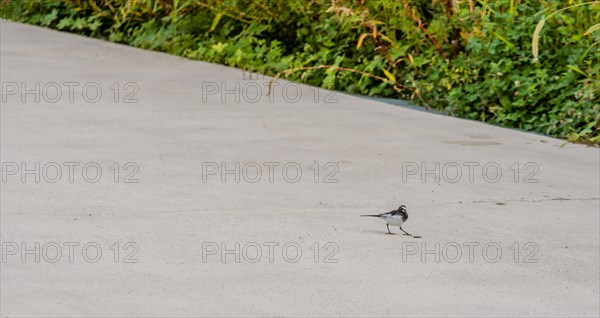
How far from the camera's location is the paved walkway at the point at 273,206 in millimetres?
4715

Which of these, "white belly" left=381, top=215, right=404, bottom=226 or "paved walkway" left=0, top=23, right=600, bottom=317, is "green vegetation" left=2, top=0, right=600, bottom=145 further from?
"white belly" left=381, top=215, right=404, bottom=226

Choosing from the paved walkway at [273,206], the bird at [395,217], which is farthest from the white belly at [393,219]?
the paved walkway at [273,206]

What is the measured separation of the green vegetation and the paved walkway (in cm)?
31

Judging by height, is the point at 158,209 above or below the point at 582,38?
below

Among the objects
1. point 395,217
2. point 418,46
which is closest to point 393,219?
point 395,217

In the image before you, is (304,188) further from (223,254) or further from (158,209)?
(223,254)

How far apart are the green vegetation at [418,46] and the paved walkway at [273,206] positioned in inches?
12.2

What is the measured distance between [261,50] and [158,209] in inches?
170

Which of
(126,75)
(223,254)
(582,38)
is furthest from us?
(126,75)

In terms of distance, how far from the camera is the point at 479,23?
8.77 m

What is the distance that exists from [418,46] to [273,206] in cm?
348

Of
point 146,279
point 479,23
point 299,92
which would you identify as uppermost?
point 479,23

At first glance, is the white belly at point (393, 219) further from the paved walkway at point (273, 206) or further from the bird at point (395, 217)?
the paved walkway at point (273, 206)

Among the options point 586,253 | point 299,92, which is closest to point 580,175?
point 586,253
